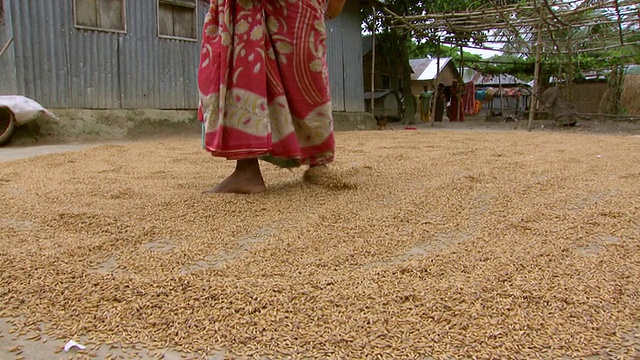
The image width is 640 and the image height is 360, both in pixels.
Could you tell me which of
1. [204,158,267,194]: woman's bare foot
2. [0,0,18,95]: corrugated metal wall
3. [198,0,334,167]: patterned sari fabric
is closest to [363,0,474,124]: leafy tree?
[0,0,18,95]: corrugated metal wall

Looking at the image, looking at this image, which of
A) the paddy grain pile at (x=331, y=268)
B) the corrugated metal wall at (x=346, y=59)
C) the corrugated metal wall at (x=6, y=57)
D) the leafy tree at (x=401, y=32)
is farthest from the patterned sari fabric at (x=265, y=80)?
the leafy tree at (x=401, y=32)

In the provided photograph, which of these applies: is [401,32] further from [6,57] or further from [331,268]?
[331,268]

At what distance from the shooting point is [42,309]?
999mm

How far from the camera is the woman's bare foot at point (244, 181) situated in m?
2.12

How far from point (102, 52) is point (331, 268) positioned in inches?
241

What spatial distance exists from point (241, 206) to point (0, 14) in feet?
17.4

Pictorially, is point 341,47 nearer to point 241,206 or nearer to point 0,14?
point 0,14

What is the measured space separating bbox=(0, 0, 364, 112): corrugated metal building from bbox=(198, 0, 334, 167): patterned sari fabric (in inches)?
180

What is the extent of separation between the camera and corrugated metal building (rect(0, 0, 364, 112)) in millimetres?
5621

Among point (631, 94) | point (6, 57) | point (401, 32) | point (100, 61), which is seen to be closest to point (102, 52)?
point (100, 61)

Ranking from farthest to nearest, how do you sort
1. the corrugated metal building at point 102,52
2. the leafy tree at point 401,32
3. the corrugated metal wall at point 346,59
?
1. the leafy tree at point 401,32
2. the corrugated metal wall at point 346,59
3. the corrugated metal building at point 102,52

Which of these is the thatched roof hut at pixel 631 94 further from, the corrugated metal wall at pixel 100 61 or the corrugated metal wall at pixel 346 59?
the corrugated metal wall at pixel 100 61

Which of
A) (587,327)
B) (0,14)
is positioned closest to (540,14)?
(0,14)

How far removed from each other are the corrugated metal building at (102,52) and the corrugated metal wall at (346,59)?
3127 mm
